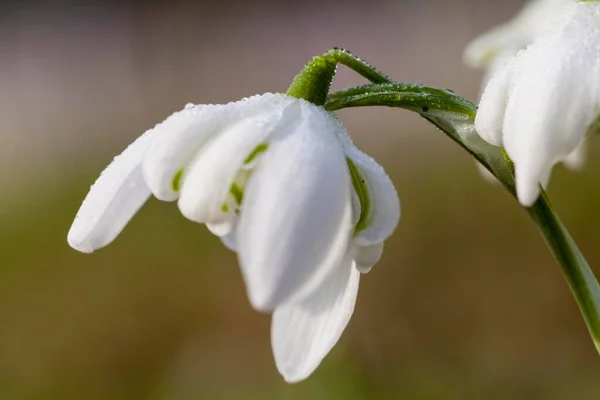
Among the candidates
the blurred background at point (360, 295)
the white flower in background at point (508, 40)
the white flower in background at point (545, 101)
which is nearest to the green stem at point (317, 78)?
the white flower in background at point (545, 101)

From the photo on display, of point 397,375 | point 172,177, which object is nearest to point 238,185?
point 172,177

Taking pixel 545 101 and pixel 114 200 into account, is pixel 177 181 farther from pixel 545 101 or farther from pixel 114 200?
pixel 545 101

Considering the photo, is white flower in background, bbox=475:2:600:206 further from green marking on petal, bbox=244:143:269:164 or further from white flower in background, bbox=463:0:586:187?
Result: white flower in background, bbox=463:0:586:187

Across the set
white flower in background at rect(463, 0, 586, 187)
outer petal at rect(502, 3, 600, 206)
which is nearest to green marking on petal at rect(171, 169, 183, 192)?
outer petal at rect(502, 3, 600, 206)

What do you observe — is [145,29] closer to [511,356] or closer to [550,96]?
[511,356]

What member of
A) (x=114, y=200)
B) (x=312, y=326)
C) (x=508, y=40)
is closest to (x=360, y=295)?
(x=508, y=40)

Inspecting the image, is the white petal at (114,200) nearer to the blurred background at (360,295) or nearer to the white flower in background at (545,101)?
the white flower in background at (545,101)
